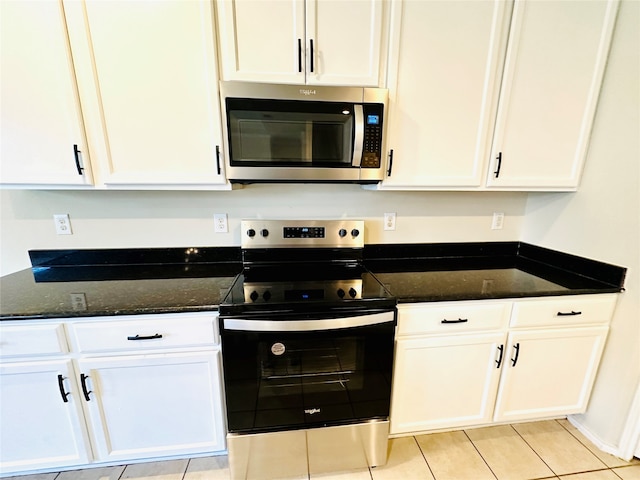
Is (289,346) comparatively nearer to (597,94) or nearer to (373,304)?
(373,304)

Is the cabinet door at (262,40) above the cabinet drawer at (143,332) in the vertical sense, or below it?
above

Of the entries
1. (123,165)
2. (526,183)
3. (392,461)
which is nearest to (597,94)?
(526,183)

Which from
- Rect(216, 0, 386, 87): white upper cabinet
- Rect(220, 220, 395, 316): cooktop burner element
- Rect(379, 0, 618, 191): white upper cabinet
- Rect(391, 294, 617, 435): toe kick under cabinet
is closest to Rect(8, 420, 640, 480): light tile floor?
Rect(391, 294, 617, 435): toe kick under cabinet

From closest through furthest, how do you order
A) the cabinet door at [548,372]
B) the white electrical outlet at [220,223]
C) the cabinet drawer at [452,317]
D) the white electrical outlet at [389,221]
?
the cabinet drawer at [452,317] < the cabinet door at [548,372] < the white electrical outlet at [220,223] < the white electrical outlet at [389,221]

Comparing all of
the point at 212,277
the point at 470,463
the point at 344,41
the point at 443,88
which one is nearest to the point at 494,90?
the point at 443,88

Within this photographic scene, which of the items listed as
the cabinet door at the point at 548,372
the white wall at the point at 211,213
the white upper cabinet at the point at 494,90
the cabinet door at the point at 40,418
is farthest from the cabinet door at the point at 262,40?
the cabinet door at the point at 548,372

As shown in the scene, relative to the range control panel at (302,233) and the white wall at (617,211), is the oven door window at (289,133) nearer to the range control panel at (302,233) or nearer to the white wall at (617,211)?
the range control panel at (302,233)

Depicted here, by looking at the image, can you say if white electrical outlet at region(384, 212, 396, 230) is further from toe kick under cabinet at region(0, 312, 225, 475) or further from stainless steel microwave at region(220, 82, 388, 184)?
toe kick under cabinet at region(0, 312, 225, 475)

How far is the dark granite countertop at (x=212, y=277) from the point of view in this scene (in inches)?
48.3

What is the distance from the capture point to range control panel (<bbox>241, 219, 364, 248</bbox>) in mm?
1641

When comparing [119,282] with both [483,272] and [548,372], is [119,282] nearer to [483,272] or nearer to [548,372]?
[483,272]

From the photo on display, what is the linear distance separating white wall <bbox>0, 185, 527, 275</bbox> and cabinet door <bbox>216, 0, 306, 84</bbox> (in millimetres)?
622

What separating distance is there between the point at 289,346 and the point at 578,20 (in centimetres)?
209

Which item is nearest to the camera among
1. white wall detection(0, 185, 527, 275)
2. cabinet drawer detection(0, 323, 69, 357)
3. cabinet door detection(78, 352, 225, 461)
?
cabinet drawer detection(0, 323, 69, 357)
